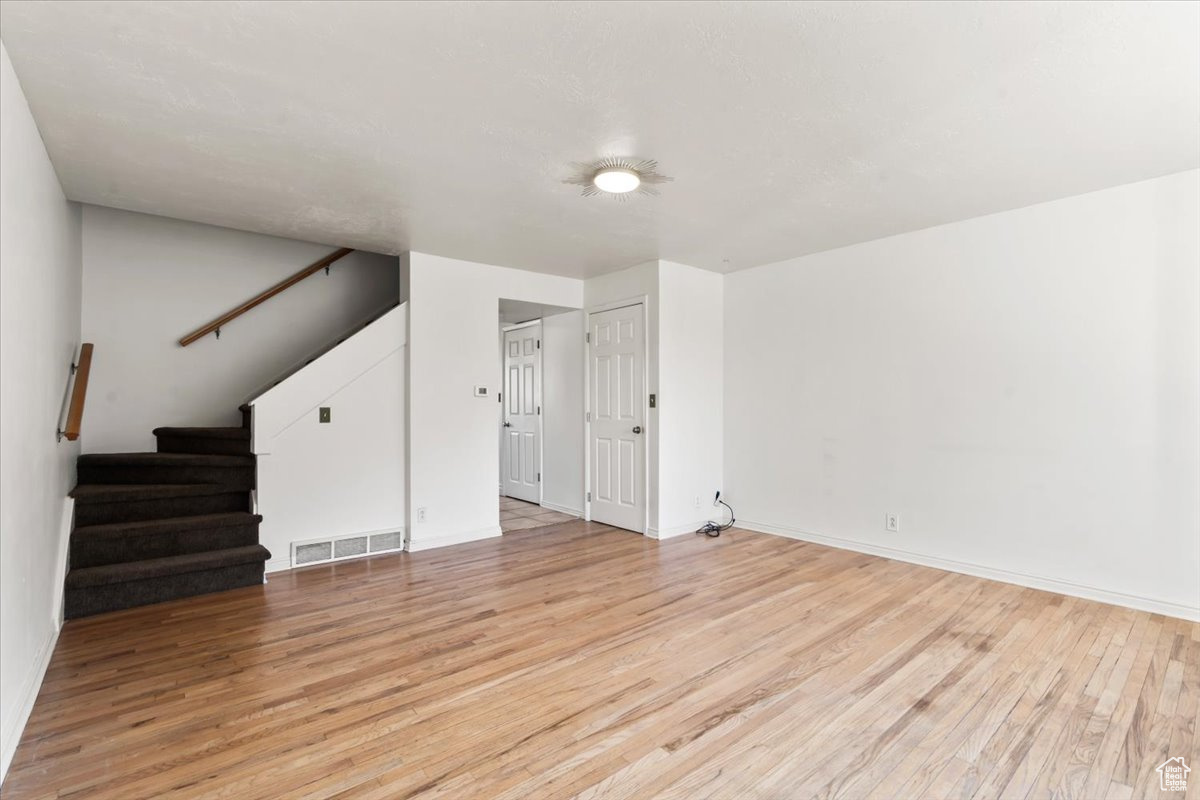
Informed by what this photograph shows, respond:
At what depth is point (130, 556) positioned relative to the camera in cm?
352

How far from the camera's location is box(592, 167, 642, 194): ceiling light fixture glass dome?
2.96m

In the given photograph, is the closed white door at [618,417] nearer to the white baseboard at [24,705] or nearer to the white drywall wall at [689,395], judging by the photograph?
the white drywall wall at [689,395]

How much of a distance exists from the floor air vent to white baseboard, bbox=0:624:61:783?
1.43 metres

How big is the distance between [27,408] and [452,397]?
109 inches

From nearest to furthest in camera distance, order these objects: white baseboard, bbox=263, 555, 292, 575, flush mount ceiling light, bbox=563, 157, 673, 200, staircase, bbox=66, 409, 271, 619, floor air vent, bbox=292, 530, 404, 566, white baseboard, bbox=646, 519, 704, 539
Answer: flush mount ceiling light, bbox=563, 157, 673, 200
staircase, bbox=66, 409, 271, 619
white baseboard, bbox=263, 555, 292, 575
floor air vent, bbox=292, 530, 404, 566
white baseboard, bbox=646, 519, 704, 539

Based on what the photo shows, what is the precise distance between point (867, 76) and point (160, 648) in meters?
4.15

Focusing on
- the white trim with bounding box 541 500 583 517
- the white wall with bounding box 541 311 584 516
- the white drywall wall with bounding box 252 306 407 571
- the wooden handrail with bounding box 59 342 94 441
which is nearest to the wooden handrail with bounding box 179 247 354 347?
the wooden handrail with bounding box 59 342 94 441

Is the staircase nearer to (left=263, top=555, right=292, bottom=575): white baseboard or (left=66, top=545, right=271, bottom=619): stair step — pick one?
(left=66, top=545, right=271, bottom=619): stair step

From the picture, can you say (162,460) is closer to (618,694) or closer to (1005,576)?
(618,694)

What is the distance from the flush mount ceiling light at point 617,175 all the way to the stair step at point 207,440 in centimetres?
315

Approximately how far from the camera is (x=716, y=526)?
17.2ft

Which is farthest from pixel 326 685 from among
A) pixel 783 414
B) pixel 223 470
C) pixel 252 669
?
pixel 783 414

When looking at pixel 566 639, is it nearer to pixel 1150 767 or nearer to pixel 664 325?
pixel 1150 767

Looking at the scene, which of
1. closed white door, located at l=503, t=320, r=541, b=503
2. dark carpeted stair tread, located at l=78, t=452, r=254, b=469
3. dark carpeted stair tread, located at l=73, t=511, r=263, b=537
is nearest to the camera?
dark carpeted stair tread, located at l=73, t=511, r=263, b=537
